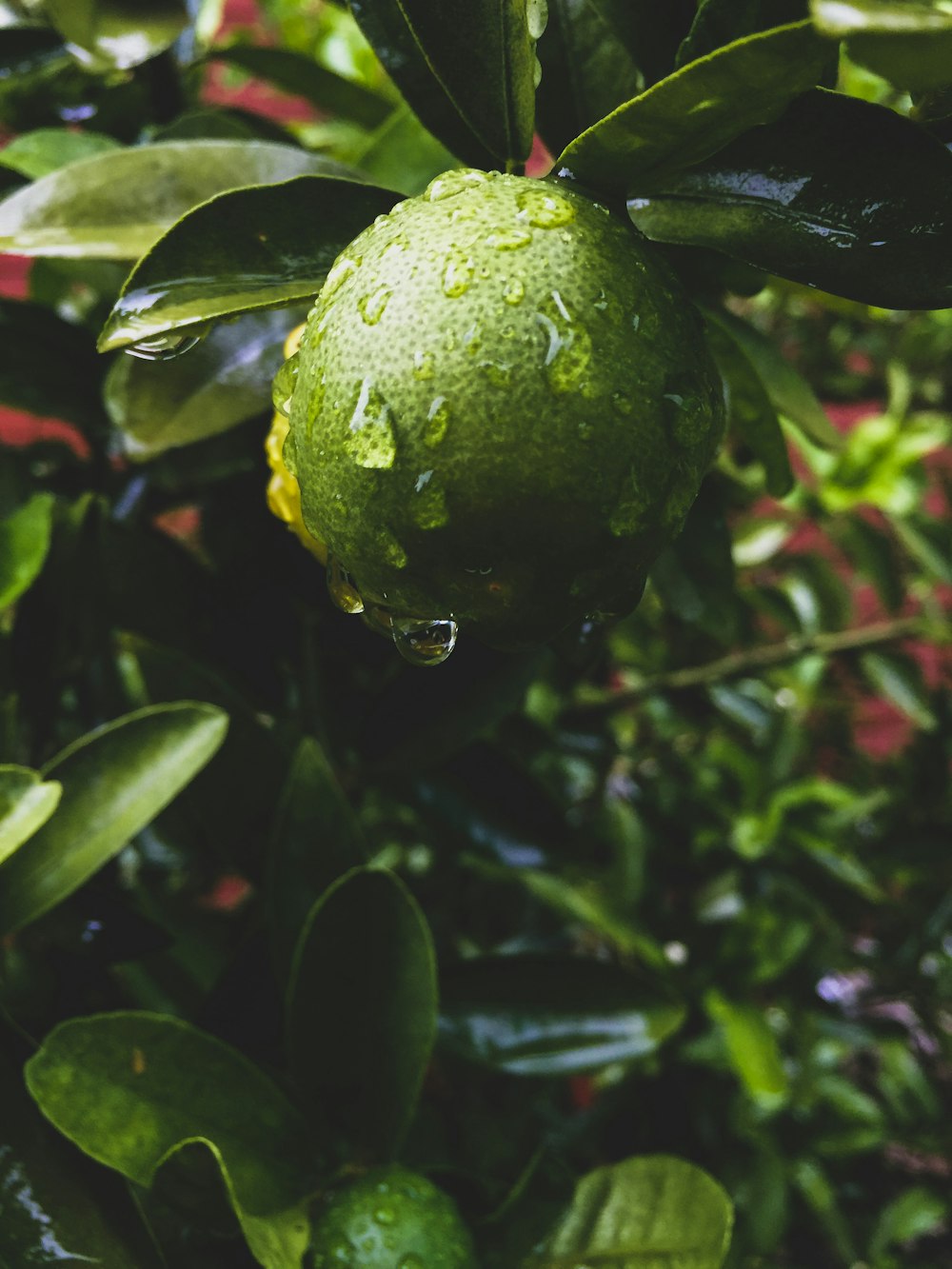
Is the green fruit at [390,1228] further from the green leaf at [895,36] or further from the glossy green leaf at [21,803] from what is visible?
the green leaf at [895,36]

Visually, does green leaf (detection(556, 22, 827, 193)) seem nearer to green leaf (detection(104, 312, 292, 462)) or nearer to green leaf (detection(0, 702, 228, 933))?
green leaf (detection(104, 312, 292, 462))

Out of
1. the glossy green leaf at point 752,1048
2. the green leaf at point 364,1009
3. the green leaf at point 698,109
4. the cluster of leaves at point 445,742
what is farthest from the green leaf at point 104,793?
the glossy green leaf at point 752,1048

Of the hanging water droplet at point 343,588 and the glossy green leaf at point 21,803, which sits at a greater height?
the hanging water droplet at point 343,588

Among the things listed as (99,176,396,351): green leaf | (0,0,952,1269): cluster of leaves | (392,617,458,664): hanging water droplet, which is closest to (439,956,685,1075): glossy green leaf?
(0,0,952,1269): cluster of leaves

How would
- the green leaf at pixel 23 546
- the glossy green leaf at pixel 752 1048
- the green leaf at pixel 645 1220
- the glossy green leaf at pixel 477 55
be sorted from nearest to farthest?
1. the glossy green leaf at pixel 477 55
2. the green leaf at pixel 645 1220
3. the green leaf at pixel 23 546
4. the glossy green leaf at pixel 752 1048

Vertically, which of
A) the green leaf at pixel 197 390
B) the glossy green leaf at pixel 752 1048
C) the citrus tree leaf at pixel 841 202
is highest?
the citrus tree leaf at pixel 841 202
